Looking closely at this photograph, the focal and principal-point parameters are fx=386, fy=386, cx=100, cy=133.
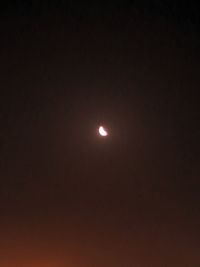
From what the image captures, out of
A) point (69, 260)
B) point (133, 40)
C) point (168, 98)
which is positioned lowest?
point (69, 260)

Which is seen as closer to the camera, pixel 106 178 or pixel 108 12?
pixel 108 12

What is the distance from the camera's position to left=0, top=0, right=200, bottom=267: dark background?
6.67 feet

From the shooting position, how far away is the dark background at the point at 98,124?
2.03m

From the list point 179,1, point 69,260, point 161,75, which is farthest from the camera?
point 69,260

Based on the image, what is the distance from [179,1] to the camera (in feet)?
6.43

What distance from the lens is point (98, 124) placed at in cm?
224

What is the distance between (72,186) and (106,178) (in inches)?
9.1

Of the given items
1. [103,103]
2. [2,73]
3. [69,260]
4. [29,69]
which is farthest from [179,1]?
[69,260]

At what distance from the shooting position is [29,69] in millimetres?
Answer: 2127

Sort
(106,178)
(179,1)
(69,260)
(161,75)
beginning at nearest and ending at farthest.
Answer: (179,1)
(161,75)
(106,178)
(69,260)

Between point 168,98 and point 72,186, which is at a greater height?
point 168,98

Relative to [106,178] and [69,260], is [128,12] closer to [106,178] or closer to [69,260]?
[106,178]

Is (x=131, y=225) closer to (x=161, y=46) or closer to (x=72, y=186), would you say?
(x=72, y=186)

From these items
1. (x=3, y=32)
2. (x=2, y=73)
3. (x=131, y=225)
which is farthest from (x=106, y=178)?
(x=3, y=32)
